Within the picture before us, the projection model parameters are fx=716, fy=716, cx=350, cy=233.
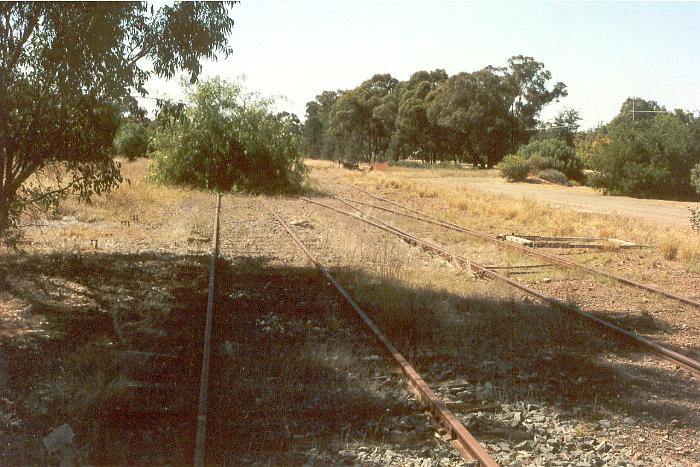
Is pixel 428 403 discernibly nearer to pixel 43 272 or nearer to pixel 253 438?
pixel 253 438

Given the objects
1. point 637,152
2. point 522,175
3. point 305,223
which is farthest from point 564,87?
point 305,223

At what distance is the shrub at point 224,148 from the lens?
32.7 m

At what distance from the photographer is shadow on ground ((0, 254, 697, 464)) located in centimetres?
517

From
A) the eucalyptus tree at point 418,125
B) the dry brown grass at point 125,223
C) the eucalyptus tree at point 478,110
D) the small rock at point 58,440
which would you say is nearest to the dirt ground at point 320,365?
the small rock at point 58,440

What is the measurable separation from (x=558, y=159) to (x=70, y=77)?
175 feet

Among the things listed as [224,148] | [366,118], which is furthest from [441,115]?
[224,148]

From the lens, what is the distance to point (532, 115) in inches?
3632

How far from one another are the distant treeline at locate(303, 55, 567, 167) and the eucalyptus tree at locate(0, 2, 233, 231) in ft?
224

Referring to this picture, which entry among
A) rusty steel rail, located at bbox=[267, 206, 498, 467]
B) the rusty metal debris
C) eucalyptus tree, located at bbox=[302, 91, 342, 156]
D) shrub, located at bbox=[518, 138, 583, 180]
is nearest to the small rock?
rusty steel rail, located at bbox=[267, 206, 498, 467]

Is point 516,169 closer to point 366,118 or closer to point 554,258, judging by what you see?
point 554,258

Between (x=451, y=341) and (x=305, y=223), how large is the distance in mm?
12252

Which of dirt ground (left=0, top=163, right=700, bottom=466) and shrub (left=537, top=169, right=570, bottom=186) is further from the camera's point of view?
shrub (left=537, top=169, right=570, bottom=186)

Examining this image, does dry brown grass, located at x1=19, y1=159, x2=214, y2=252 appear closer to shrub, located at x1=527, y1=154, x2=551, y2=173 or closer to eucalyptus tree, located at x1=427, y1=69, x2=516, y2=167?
shrub, located at x1=527, y1=154, x2=551, y2=173

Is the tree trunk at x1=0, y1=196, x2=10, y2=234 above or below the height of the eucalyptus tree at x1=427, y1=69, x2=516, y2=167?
below
